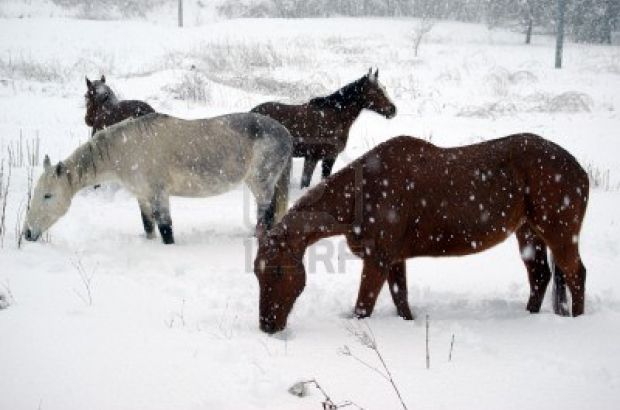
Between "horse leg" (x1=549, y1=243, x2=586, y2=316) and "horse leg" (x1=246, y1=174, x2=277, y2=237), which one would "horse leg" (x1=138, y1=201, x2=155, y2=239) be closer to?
"horse leg" (x1=246, y1=174, x2=277, y2=237)

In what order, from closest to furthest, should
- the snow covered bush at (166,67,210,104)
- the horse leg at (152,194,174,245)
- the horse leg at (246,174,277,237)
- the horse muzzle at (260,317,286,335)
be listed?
the horse muzzle at (260,317,286,335), the horse leg at (152,194,174,245), the horse leg at (246,174,277,237), the snow covered bush at (166,67,210,104)

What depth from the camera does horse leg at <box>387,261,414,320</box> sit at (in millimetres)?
4344

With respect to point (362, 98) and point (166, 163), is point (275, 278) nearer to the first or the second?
point (166, 163)

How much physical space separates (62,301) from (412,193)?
294cm

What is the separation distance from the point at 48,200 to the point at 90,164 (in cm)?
64

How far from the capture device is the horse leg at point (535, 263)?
15.0 feet

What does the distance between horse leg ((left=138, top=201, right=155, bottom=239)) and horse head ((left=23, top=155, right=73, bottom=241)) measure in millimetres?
873

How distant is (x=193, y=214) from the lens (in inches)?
318

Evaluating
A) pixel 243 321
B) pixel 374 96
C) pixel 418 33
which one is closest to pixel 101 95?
pixel 374 96

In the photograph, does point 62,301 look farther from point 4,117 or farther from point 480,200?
point 4,117

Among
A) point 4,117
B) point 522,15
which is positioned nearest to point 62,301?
point 4,117

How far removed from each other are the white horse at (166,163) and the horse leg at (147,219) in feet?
0.04

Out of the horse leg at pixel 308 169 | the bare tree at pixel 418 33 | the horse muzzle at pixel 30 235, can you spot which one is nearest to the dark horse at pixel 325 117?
the horse leg at pixel 308 169

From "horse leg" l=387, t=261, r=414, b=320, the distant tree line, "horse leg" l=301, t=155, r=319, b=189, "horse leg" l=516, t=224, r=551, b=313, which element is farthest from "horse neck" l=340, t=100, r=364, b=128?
the distant tree line
